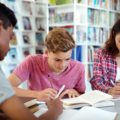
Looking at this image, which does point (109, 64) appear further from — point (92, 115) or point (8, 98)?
point (8, 98)

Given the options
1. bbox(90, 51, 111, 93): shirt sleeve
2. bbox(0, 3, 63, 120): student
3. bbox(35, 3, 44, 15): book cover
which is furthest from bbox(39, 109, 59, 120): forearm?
bbox(35, 3, 44, 15): book cover

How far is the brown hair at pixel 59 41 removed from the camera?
1.07 meters

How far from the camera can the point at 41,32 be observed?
11.3ft

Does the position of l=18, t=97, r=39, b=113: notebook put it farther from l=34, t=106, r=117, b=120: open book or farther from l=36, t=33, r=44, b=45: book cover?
l=36, t=33, r=44, b=45: book cover

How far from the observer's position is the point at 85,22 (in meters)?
3.00

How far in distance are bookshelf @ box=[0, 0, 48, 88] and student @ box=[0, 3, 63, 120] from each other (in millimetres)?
2531

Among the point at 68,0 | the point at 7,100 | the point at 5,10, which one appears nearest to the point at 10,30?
the point at 5,10

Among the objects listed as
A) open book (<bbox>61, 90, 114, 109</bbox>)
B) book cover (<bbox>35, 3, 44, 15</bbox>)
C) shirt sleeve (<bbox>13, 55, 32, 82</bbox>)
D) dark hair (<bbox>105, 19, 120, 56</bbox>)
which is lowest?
open book (<bbox>61, 90, 114, 109</bbox>)

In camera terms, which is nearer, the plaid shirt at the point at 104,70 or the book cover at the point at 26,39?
the plaid shirt at the point at 104,70

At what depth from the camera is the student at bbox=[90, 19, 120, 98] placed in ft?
4.67

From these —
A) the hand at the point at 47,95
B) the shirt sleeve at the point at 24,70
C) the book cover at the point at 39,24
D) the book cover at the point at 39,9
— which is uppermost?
the book cover at the point at 39,9

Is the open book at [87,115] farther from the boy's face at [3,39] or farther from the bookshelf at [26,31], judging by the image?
the bookshelf at [26,31]

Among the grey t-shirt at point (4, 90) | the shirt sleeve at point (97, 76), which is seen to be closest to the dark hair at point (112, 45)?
the shirt sleeve at point (97, 76)

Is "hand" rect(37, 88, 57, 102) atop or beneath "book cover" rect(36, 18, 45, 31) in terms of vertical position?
beneath
